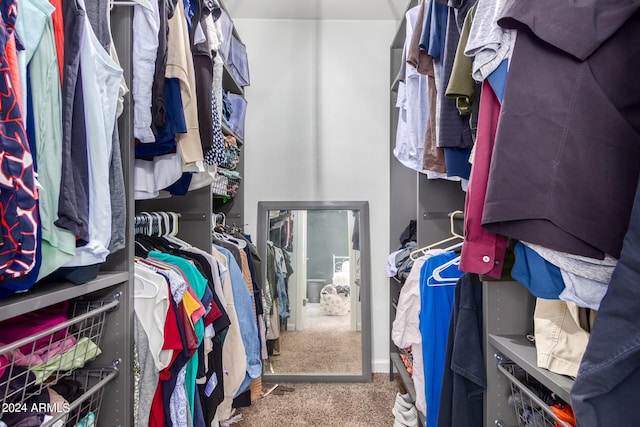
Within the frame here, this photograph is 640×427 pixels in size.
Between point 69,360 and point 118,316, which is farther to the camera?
point 118,316

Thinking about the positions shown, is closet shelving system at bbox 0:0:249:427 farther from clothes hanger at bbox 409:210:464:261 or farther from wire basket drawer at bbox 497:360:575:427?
clothes hanger at bbox 409:210:464:261

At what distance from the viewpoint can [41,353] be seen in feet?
2.80

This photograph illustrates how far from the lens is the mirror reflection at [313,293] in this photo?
266cm

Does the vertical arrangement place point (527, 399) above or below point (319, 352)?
above

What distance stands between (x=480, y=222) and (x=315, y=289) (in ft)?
6.43

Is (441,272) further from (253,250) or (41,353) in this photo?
(41,353)

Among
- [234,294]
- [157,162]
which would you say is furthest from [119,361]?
[234,294]

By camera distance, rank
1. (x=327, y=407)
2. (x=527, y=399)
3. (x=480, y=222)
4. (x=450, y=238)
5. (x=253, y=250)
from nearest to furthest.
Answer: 1. (x=480, y=222)
2. (x=527, y=399)
3. (x=450, y=238)
4. (x=327, y=407)
5. (x=253, y=250)

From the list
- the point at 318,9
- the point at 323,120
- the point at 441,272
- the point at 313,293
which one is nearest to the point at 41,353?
the point at 441,272

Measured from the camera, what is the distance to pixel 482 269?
86 cm

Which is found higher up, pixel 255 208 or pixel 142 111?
pixel 142 111

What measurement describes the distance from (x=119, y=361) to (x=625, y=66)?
136cm

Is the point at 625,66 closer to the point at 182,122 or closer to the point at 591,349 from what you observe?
the point at 591,349

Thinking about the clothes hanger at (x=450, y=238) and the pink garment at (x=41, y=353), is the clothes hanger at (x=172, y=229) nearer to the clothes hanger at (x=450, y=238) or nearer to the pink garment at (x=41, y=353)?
the pink garment at (x=41, y=353)
